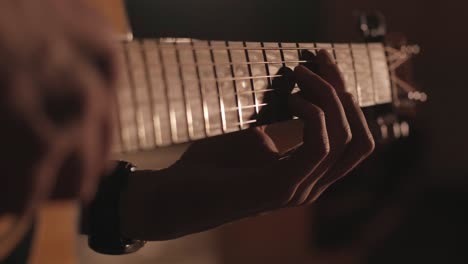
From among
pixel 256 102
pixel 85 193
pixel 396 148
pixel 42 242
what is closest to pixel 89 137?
pixel 85 193

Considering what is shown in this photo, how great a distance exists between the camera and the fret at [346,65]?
703 millimetres

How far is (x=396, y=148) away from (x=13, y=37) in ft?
4.89

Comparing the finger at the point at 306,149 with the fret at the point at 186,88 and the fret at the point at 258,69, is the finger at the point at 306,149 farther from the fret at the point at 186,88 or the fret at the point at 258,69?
the fret at the point at 186,88

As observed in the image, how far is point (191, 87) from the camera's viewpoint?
463 mm

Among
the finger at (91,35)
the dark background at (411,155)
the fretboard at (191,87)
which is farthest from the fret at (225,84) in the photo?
the dark background at (411,155)

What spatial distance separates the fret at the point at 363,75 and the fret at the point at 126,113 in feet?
1.42

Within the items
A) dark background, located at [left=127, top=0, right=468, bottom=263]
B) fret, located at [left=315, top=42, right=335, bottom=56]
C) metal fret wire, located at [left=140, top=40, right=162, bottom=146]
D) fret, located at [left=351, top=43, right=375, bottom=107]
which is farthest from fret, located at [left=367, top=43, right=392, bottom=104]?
dark background, located at [left=127, top=0, right=468, bottom=263]

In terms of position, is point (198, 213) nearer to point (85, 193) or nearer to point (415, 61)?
point (85, 193)

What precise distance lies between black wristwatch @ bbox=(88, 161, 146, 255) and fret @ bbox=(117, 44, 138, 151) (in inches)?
9.8

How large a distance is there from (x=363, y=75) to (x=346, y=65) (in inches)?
2.2

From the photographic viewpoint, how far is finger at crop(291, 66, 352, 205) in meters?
0.58

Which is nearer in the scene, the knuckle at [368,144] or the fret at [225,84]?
the fret at [225,84]

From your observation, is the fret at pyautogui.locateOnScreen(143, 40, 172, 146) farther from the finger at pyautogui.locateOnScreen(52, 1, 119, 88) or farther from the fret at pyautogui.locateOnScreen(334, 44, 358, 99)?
the fret at pyautogui.locateOnScreen(334, 44, 358, 99)

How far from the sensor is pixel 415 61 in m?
1.73
